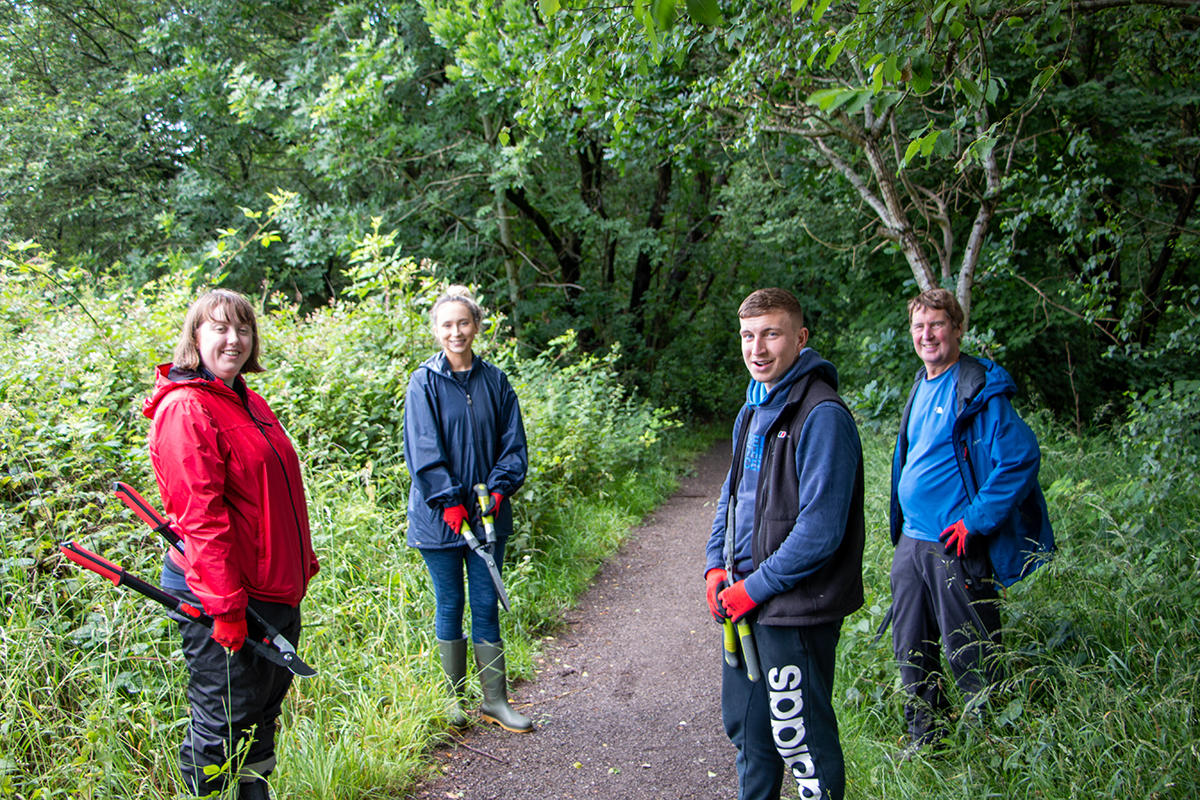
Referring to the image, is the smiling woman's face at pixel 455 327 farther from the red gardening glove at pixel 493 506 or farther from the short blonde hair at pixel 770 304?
the short blonde hair at pixel 770 304

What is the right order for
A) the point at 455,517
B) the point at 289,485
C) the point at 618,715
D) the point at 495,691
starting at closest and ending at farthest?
the point at 289,485 < the point at 455,517 < the point at 495,691 < the point at 618,715

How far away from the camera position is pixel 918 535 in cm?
308

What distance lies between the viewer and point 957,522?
2898 millimetres

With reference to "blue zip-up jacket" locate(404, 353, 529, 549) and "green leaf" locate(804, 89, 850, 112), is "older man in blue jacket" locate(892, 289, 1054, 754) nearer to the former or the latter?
"green leaf" locate(804, 89, 850, 112)

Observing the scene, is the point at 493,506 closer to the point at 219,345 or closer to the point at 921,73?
the point at 219,345

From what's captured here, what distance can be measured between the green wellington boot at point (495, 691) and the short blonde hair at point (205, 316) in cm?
192

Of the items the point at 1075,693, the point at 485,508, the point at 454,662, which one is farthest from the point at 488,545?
the point at 1075,693

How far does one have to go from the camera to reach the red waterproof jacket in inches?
91.2

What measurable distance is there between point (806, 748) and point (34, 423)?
4330 millimetres

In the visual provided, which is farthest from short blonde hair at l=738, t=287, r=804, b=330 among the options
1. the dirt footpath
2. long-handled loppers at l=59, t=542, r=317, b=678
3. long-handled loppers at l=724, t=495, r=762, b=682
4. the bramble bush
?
the bramble bush

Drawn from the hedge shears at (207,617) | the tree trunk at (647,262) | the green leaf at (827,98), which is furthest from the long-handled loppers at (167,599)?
the tree trunk at (647,262)

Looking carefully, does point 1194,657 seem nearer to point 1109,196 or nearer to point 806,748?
point 806,748

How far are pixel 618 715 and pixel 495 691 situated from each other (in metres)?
0.69

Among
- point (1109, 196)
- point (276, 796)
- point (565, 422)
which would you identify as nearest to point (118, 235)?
point (565, 422)
